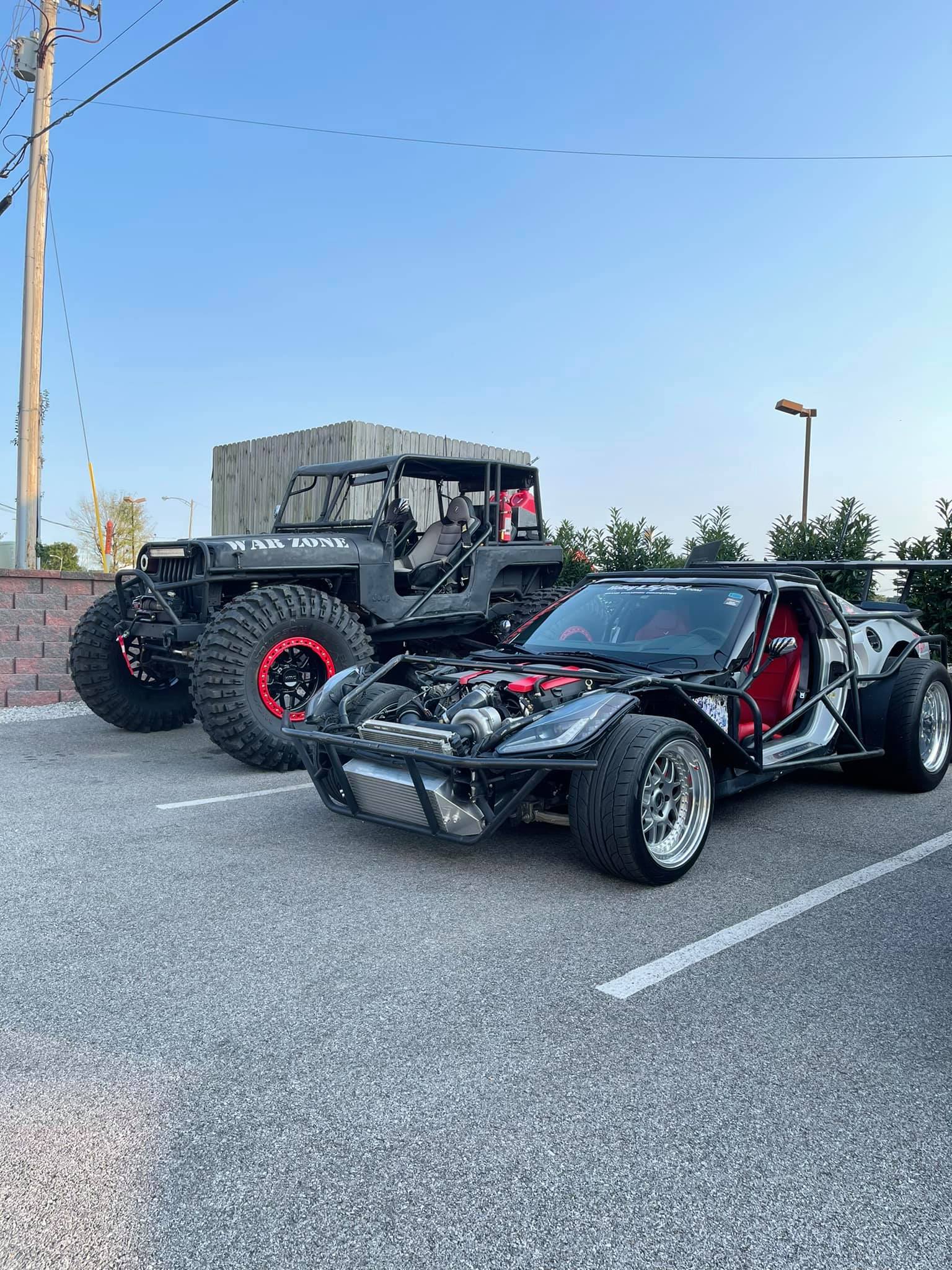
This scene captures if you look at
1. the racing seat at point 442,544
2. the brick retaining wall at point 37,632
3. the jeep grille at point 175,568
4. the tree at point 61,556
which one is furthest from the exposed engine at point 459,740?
the tree at point 61,556

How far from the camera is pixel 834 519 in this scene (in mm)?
11891

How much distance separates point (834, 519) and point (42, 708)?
30.2 feet

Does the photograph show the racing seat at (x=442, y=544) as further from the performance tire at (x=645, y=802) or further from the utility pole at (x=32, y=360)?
the utility pole at (x=32, y=360)

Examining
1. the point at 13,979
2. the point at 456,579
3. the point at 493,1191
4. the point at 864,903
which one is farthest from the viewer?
the point at 456,579

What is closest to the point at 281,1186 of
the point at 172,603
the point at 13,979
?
the point at 13,979

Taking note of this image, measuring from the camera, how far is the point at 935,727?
6.40 metres

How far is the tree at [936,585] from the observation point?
35.1ft

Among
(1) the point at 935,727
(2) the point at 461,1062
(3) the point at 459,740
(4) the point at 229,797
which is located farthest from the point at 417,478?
(2) the point at 461,1062

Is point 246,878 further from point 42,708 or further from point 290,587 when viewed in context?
point 42,708

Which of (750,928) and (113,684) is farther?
(113,684)

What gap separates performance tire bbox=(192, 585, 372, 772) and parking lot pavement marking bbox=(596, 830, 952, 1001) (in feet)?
11.1

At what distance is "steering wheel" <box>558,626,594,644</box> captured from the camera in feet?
18.6

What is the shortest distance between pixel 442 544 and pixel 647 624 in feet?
12.9

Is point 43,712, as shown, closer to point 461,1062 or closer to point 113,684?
point 113,684
